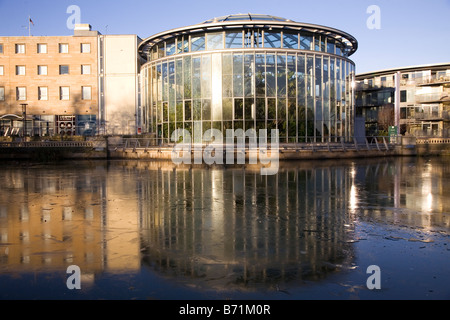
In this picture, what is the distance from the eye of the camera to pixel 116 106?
51500mm

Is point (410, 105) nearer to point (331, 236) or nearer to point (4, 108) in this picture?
point (4, 108)

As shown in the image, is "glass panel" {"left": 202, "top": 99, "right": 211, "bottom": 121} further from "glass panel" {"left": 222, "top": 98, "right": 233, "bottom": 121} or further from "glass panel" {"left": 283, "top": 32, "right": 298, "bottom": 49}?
"glass panel" {"left": 283, "top": 32, "right": 298, "bottom": 49}

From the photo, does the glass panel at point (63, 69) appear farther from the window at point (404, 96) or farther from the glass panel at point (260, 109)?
the window at point (404, 96)

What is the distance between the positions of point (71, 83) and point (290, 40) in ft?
100

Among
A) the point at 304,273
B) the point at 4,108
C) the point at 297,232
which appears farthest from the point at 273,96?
the point at 4,108

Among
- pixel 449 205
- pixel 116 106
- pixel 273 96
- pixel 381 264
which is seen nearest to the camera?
pixel 381 264

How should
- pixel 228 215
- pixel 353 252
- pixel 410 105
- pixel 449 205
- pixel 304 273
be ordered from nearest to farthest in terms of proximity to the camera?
pixel 304 273 < pixel 353 252 < pixel 228 215 < pixel 449 205 < pixel 410 105

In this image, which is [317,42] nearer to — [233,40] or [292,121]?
[233,40]

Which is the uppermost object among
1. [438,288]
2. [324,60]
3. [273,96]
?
[324,60]

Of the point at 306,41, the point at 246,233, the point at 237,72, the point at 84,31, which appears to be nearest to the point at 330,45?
the point at 306,41

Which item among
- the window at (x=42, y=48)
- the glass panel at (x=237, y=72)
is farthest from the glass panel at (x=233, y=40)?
the window at (x=42, y=48)

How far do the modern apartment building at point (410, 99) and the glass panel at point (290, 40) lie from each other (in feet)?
92.8

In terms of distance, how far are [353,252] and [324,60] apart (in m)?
33.0
